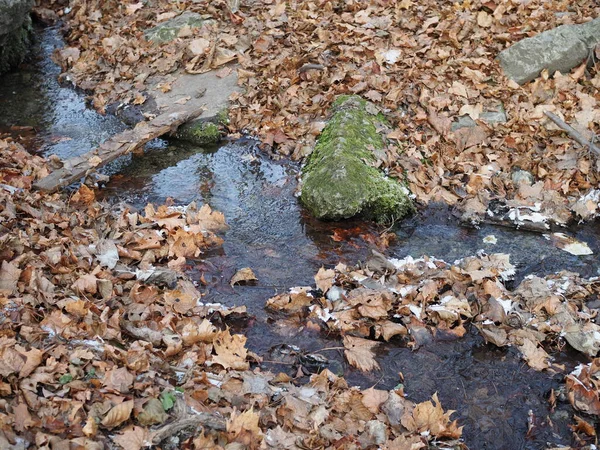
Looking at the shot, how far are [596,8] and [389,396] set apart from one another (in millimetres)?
7401

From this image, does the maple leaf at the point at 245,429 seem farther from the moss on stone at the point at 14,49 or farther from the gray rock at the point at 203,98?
the moss on stone at the point at 14,49

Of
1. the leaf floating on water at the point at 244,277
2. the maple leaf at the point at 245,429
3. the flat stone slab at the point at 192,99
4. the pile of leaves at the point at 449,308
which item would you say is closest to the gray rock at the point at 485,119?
the pile of leaves at the point at 449,308

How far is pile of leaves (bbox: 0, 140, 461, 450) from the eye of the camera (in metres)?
3.51

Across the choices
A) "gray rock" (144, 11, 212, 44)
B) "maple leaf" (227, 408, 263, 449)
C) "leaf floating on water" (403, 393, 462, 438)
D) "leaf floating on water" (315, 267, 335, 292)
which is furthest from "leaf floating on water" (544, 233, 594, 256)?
"gray rock" (144, 11, 212, 44)

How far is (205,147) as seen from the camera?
26.4 ft

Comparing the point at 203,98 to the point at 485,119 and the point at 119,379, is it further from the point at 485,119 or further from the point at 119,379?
the point at 119,379

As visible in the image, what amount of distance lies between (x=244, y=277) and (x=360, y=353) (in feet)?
4.56

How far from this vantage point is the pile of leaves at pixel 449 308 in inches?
188

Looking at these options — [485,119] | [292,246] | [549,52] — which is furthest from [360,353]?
[549,52]

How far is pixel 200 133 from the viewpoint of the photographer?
8.10 m

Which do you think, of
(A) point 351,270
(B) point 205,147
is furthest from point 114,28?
(A) point 351,270

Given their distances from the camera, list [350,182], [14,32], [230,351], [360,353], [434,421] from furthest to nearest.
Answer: [14,32] → [350,182] → [360,353] → [230,351] → [434,421]

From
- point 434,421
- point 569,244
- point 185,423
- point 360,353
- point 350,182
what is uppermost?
point 185,423

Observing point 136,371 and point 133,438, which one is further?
point 136,371
